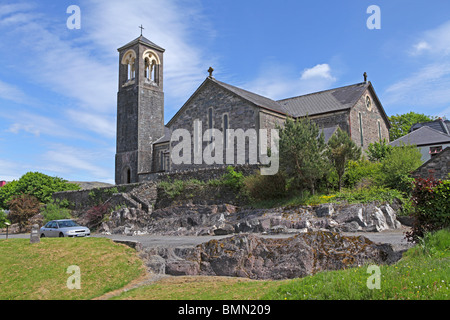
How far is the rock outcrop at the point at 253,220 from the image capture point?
15797 millimetres

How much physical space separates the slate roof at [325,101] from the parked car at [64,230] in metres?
21.7

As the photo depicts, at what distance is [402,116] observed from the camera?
52.9 metres

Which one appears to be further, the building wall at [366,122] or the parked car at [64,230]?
the building wall at [366,122]

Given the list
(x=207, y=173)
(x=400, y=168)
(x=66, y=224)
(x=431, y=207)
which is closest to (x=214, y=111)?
(x=207, y=173)

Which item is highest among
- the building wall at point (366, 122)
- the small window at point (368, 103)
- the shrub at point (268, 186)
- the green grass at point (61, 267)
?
the small window at point (368, 103)

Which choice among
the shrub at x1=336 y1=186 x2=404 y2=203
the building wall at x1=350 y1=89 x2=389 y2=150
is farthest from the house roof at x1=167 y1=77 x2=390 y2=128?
the shrub at x1=336 y1=186 x2=404 y2=203

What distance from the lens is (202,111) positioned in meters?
32.8

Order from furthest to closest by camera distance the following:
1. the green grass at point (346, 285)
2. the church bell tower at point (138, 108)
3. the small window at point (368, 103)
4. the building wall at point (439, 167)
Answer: the church bell tower at point (138, 108) < the small window at point (368, 103) < the building wall at point (439, 167) < the green grass at point (346, 285)

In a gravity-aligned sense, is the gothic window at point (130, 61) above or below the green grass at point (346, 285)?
above

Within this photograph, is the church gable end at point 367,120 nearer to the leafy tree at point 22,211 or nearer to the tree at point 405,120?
the tree at point 405,120

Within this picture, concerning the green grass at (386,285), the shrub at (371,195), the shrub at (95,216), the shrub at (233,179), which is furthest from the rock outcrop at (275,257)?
the shrub at (95,216)

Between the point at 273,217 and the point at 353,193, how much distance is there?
15.6 ft

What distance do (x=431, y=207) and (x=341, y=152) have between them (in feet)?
32.4

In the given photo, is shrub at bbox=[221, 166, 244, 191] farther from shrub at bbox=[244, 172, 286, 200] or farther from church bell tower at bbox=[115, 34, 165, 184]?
church bell tower at bbox=[115, 34, 165, 184]
